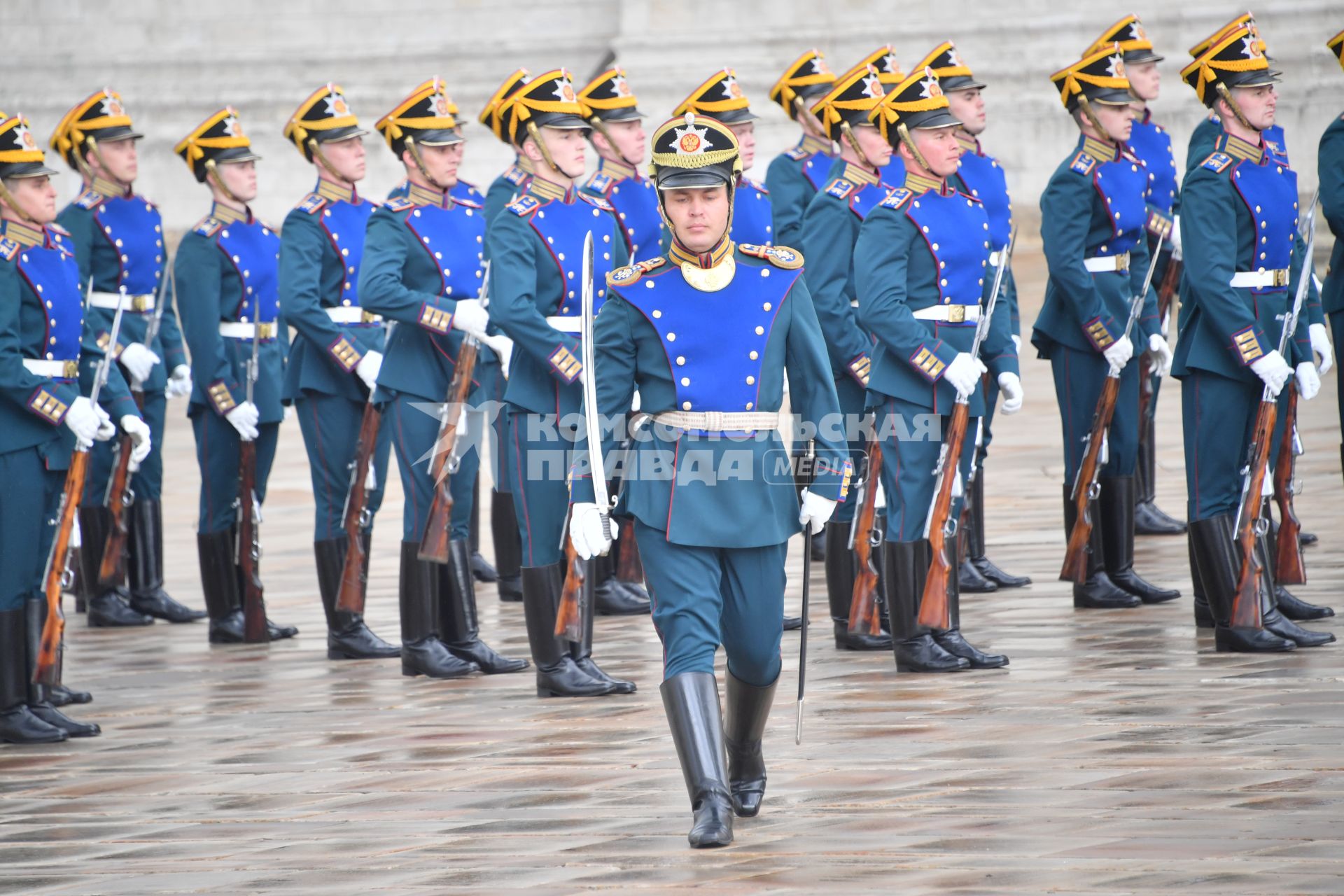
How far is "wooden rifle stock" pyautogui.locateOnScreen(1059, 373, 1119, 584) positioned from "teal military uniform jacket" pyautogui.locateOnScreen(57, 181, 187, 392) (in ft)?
11.4

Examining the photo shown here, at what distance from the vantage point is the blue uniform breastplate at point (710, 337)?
4480mm

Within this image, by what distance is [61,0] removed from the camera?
61.9 feet

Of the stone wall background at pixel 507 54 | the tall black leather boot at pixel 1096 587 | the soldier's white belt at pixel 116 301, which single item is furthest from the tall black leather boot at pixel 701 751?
the stone wall background at pixel 507 54

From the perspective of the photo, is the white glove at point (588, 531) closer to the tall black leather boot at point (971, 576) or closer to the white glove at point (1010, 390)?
the white glove at point (1010, 390)

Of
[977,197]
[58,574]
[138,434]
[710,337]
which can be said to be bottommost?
[58,574]

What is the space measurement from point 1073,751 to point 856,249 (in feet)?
5.96

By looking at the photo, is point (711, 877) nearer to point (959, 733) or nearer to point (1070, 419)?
point (959, 733)

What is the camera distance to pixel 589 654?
619 cm

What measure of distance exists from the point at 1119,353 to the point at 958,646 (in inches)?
53.7

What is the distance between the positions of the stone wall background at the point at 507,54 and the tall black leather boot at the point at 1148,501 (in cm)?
668

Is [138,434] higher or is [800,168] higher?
[800,168]

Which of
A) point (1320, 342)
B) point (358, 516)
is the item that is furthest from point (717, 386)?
point (1320, 342)

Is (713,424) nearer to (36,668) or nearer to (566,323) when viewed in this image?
(566,323)

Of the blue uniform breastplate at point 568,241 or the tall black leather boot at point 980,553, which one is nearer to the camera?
the blue uniform breastplate at point 568,241
